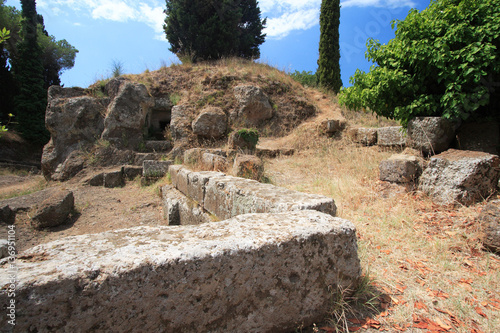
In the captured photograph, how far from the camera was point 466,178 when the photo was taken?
330cm

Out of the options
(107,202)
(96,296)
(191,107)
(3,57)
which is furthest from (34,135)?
(96,296)

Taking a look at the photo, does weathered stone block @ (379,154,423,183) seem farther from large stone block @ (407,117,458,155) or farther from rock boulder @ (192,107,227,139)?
rock boulder @ (192,107,227,139)

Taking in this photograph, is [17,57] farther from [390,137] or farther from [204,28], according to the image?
[390,137]

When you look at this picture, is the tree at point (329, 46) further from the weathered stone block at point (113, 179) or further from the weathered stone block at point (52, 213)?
the weathered stone block at point (52, 213)

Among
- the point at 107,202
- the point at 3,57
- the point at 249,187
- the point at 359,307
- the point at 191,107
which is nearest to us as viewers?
the point at 359,307

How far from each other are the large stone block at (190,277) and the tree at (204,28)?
604 inches

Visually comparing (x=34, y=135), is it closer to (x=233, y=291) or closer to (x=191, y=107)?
(x=191, y=107)

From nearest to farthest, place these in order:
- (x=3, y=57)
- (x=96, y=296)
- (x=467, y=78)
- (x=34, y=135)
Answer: (x=96, y=296)
(x=467, y=78)
(x=34, y=135)
(x=3, y=57)

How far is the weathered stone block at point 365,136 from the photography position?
7.29m

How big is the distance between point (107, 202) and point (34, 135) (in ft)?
43.0

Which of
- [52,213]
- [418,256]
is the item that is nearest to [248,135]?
[52,213]

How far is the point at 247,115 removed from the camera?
1078cm

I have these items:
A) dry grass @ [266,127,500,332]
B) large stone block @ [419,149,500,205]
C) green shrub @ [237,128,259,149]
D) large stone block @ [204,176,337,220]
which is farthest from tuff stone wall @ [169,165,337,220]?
green shrub @ [237,128,259,149]

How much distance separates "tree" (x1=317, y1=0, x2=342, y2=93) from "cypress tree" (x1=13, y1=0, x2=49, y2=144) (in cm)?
1678
